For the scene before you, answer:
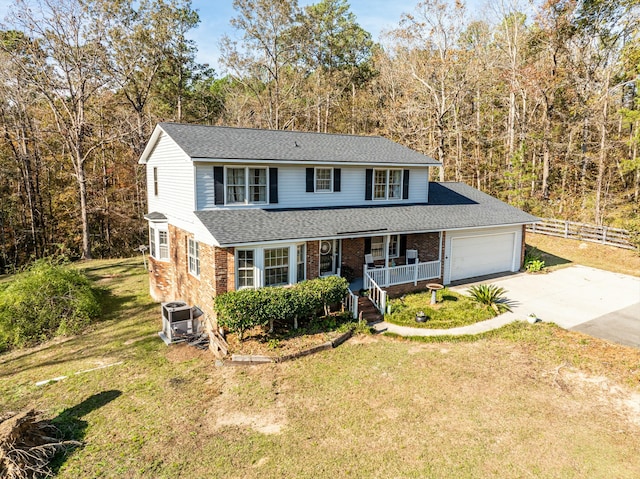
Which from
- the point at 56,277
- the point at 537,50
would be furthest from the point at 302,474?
the point at 537,50

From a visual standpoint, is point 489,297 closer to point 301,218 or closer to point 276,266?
point 301,218

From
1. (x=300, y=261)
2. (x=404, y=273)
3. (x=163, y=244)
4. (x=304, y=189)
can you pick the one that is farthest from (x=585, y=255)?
(x=163, y=244)

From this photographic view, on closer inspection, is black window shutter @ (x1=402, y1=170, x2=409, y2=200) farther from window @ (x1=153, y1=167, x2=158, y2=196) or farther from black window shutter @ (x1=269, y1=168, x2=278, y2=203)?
window @ (x1=153, y1=167, x2=158, y2=196)

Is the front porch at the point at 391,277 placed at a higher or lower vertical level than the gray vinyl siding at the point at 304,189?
lower

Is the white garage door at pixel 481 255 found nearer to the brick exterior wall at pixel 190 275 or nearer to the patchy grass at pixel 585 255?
the patchy grass at pixel 585 255

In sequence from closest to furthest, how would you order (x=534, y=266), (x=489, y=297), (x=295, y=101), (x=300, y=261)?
(x=300, y=261), (x=489, y=297), (x=534, y=266), (x=295, y=101)

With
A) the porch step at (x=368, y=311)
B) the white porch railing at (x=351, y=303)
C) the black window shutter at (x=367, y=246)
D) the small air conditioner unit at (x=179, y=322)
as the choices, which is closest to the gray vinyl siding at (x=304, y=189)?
the black window shutter at (x=367, y=246)
